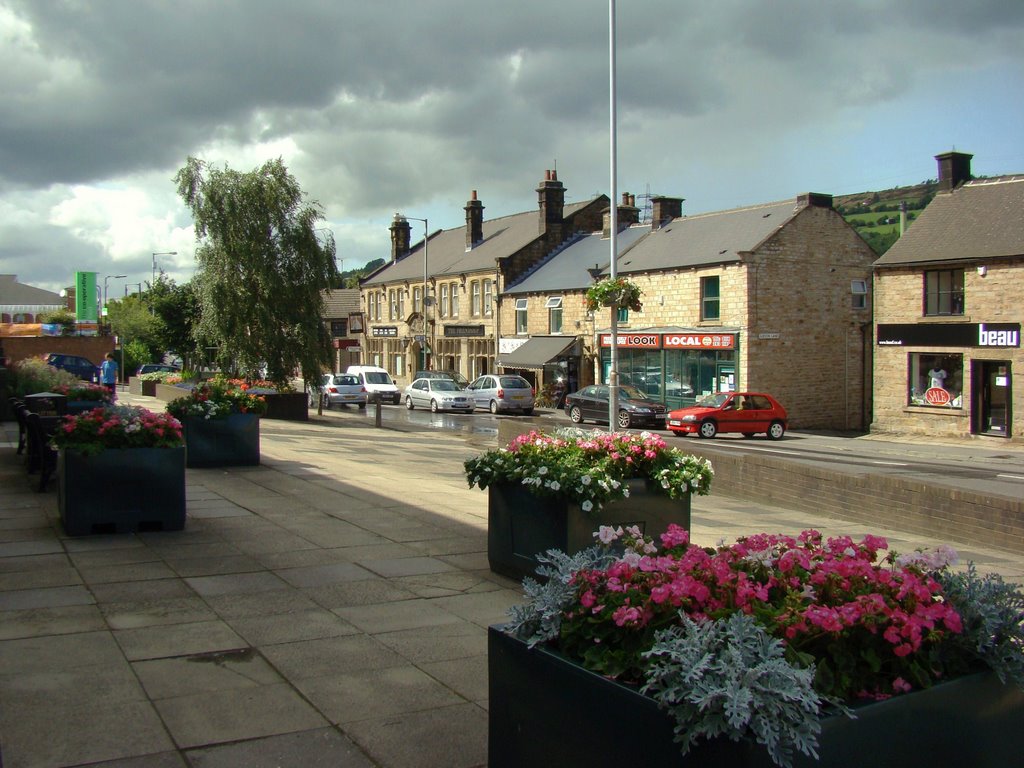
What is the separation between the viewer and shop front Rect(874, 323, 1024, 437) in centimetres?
2978

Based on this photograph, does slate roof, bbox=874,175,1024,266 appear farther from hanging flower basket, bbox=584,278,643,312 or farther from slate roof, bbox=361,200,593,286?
slate roof, bbox=361,200,593,286

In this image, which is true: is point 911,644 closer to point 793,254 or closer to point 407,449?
point 407,449

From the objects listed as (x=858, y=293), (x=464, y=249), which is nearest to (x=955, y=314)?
(x=858, y=293)

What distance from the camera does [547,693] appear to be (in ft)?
10.8

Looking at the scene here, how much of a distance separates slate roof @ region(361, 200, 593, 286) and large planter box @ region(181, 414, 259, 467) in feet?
124

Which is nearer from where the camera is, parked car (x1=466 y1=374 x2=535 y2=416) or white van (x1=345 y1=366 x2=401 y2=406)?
parked car (x1=466 y1=374 x2=535 y2=416)

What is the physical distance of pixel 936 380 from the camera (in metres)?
32.2

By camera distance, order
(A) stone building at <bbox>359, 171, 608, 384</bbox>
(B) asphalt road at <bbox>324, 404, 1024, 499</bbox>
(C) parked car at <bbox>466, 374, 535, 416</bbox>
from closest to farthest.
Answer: (B) asphalt road at <bbox>324, 404, 1024, 499</bbox>, (C) parked car at <bbox>466, 374, 535, 416</bbox>, (A) stone building at <bbox>359, 171, 608, 384</bbox>

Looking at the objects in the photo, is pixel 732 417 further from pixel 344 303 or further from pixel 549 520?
pixel 344 303

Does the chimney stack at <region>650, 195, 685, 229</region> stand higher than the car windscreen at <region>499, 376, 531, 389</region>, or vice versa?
the chimney stack at <region>650, 195, 685, 229</region>

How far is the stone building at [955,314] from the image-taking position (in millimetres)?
29734

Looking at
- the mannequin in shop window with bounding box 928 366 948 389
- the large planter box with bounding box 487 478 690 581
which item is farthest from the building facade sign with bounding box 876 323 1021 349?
the large planter box with bounding box 487 478 690 581

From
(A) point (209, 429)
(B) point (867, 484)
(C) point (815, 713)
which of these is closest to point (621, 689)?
(C) point (815, 713)

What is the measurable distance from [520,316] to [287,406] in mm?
22205
